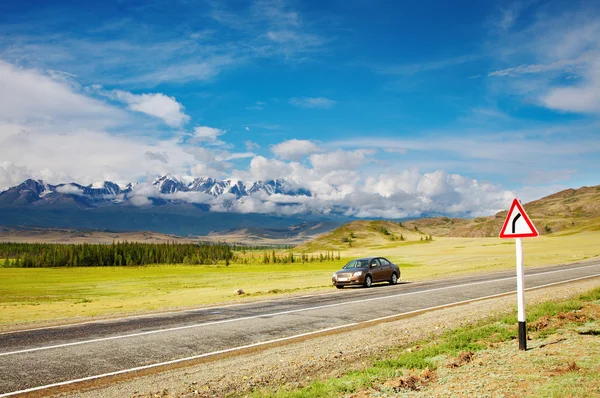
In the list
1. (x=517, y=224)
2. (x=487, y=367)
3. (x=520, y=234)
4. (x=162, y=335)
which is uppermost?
(x=517, y=224)

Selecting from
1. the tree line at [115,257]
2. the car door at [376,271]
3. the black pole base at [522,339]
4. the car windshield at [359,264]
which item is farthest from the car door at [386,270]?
the tree line at [115,257]

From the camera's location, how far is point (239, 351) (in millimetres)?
11211

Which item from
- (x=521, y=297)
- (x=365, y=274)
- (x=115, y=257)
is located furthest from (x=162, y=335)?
(x=115, y=257)

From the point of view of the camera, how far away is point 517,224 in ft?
31.1

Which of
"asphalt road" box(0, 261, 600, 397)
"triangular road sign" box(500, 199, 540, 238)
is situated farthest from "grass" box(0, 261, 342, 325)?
"triangular road sign" box(500, 199, 540, 238)

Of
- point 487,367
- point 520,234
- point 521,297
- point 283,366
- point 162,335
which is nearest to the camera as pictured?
point 487,367

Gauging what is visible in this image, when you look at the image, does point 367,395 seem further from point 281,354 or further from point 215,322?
point 215,322

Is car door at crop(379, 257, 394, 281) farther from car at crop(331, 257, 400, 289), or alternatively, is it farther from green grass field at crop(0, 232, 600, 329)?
green grass field at crop(0, 232, 600, 329)

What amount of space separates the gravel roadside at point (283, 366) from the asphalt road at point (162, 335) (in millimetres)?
1123

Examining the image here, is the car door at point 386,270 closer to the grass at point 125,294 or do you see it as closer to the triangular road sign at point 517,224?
the grass at point 125,294

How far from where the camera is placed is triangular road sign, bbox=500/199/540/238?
9.21 metres

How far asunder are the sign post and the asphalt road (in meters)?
6.20

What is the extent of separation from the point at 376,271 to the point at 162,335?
20157mm

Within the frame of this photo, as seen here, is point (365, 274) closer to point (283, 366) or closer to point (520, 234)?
point (283, 366)
